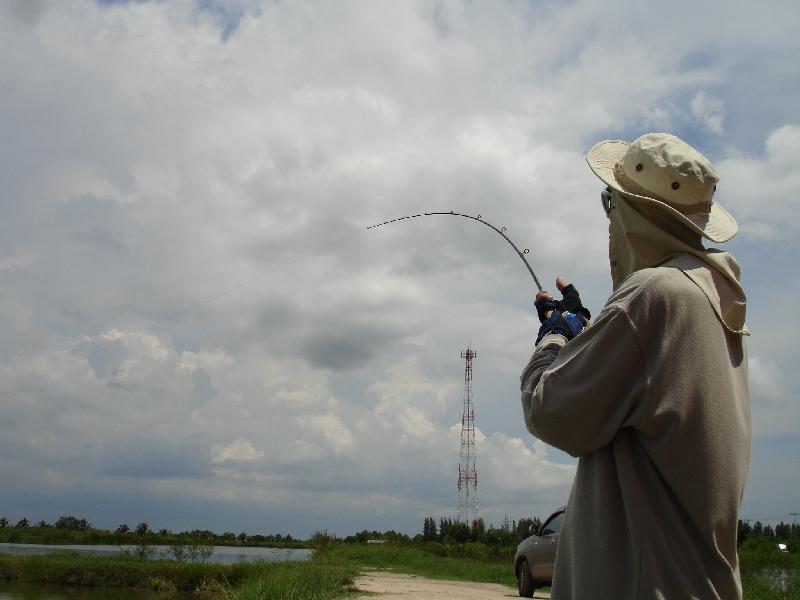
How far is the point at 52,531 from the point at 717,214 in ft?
192

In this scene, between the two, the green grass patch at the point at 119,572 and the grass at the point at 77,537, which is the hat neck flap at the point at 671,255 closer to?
the green grass patch at the point at 119,572

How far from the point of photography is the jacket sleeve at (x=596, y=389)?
172cm

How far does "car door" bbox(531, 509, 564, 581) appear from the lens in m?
12.4

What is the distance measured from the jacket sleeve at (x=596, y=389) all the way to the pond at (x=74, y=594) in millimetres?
19378

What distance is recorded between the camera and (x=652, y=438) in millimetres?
1704

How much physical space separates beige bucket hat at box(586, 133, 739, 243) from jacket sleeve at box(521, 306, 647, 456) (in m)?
0.39

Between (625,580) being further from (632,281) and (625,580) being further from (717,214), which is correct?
(717,214)

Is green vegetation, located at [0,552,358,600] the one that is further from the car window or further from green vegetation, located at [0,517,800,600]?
the car window

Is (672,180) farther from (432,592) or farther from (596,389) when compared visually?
(432,592)

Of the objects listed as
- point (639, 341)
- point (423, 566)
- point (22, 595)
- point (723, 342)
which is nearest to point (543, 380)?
point (639, 341)

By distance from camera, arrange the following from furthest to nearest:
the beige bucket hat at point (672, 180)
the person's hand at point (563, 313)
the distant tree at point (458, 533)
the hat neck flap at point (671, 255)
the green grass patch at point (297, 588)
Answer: the distant tree at point (458, 533)
the green grass patch at point (297, 588)
the person's hand at point (563, 313)
the beige bucket hat at point (672, 180)
the hat neck flap at point (671, 255)

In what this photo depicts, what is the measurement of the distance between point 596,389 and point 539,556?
1167 cm

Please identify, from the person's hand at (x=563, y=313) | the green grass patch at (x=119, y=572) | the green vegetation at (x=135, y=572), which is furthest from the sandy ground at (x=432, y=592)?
the person's hand at (x=563, y=313)

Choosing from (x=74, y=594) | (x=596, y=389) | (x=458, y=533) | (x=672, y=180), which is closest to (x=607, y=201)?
(x=672, y=180)
